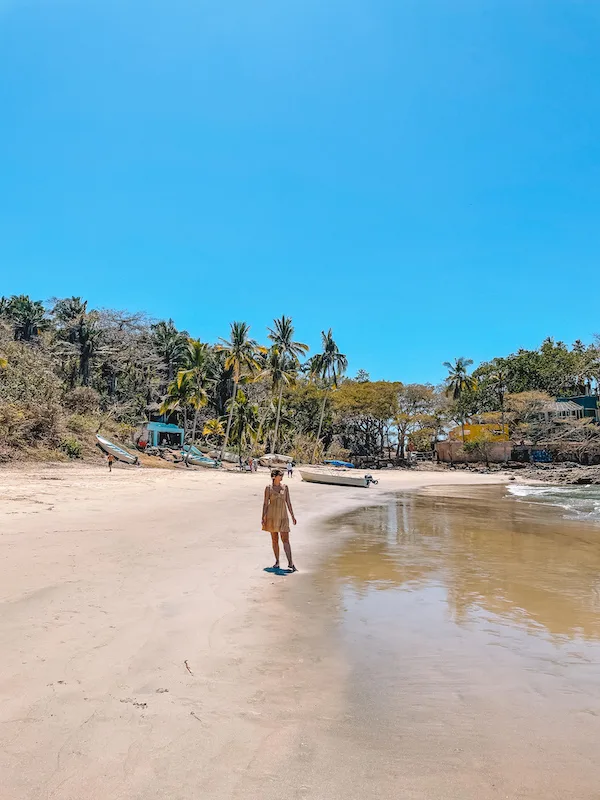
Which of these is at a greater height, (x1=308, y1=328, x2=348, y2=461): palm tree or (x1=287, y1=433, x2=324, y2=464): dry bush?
(x1=308, y1=328, x2=348, y2=461): palm tree

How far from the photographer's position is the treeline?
42.0 metres

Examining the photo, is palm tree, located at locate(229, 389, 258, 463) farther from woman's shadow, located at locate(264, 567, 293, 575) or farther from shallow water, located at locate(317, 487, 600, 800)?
woman's shadow, located at locate(264, 567, 293, 575)

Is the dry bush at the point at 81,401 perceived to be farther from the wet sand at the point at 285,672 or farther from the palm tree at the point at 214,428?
the wet sand at the point at 285,672

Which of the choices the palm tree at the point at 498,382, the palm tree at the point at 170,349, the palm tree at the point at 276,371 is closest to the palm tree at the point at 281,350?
the palm tree at the point at 276,371

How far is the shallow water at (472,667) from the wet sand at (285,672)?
0.02 metres

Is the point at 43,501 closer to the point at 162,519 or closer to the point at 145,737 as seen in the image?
the point at 162,519

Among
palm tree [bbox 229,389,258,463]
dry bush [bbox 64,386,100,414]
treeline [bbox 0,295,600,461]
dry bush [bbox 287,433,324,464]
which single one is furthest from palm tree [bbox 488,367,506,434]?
dry bush [bbox 64,386,100,414]

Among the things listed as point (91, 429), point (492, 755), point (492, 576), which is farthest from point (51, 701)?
point (91, 429)

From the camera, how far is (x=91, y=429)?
108 feet

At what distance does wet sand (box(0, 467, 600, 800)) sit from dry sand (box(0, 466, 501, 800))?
0.06 feet

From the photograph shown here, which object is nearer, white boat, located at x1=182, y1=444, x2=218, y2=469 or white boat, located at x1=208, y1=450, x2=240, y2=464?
white boat, located at x1=182, y1=444, x2=218, y2=469

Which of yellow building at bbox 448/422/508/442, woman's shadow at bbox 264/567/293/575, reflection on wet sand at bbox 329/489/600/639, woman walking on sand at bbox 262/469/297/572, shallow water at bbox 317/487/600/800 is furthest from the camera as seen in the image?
yellow building at bbox 448/422/508/442

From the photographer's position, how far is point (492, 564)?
991 cm

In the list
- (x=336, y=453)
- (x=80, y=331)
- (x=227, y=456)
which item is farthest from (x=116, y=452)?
(x=336, y=453)
